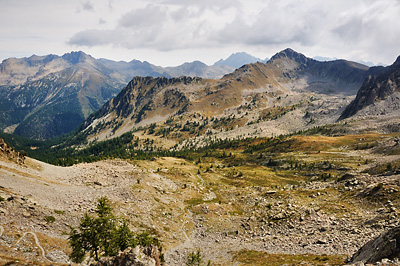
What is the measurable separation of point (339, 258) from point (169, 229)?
1359 inches

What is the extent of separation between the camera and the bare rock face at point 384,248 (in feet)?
76.3

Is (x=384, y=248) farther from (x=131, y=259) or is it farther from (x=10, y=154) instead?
(x=10, y=154)

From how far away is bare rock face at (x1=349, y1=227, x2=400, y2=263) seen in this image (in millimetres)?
23244

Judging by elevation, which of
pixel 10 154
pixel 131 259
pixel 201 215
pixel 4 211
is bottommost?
pixel 201 215

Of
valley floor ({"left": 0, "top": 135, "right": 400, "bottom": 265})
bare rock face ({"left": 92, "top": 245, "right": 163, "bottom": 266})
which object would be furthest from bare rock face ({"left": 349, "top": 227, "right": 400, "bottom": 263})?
bare rock face ({"left": 92, "top": 245, "right": 163, "bottom": 266})

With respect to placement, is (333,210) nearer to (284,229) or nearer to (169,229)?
(284,229)

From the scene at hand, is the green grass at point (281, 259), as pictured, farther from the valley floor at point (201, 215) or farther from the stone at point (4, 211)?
the stone at point (4, 211)

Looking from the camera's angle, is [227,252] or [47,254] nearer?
[47,254]

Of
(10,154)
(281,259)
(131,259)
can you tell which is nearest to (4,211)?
(131,259)

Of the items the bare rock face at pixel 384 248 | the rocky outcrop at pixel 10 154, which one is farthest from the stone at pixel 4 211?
the bare rock face at pixel 384 248

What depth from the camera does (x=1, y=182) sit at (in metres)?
43.0

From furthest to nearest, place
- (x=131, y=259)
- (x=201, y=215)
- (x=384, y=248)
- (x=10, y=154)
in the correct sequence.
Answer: (x=201, y=215), (x=10, y=154), (x=131, y=259), (x=384, y=248)

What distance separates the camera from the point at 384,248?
2402 cm

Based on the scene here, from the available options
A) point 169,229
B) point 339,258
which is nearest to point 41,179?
point 169,229
